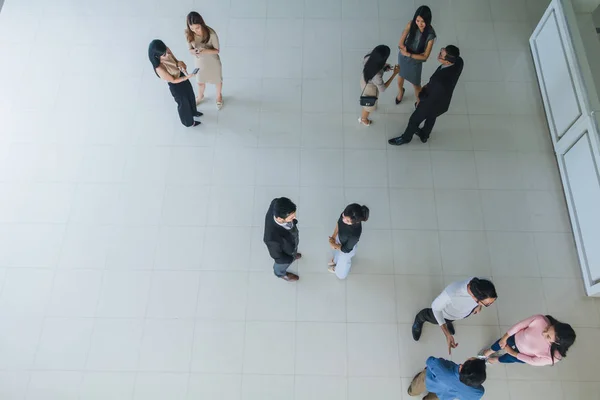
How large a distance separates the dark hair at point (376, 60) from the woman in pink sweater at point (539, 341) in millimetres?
2338

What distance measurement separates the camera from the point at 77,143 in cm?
455

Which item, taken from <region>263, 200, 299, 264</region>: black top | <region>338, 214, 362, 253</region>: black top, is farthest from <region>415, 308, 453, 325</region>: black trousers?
<region>263, 200, 299, 264</region>: black top

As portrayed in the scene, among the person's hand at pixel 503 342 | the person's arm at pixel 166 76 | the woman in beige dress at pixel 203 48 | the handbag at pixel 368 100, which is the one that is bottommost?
the person's hand at pixel 503 342

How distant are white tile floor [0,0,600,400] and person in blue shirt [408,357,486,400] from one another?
2.63 feet

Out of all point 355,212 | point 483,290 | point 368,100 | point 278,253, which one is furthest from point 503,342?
point 368,100

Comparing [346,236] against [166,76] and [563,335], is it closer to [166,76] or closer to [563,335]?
[563,335]

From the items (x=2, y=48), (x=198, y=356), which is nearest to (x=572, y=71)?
(x=198, y=356)

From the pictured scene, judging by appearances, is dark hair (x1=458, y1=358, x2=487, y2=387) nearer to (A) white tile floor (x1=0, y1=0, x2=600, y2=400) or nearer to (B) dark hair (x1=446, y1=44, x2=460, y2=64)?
(A) white tile floor (x1=0, y1=0, x2=600, y2=400)

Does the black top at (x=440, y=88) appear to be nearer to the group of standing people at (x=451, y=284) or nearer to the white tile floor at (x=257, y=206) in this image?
the group of standing people at (x=451, y=284)

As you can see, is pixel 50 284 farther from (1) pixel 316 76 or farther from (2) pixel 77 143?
(1) pixel 316 76

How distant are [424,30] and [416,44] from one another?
164 millimetres

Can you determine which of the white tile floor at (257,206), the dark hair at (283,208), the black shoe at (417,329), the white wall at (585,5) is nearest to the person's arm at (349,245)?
the dark hair at (283,208)

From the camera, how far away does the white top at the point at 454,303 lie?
2.89 meters

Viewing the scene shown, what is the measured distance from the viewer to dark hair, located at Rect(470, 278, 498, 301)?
2.67m
